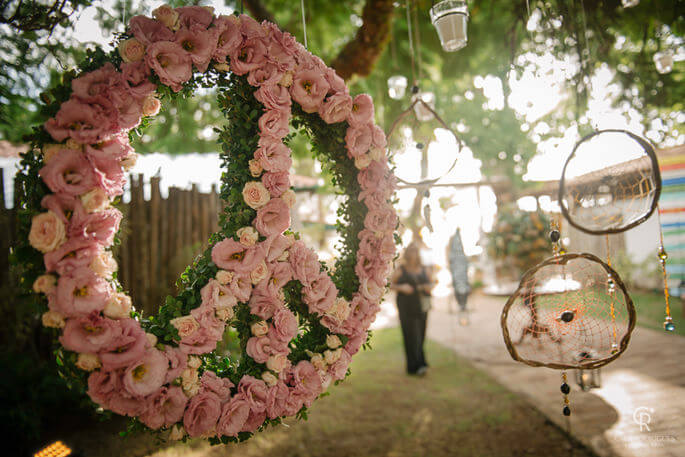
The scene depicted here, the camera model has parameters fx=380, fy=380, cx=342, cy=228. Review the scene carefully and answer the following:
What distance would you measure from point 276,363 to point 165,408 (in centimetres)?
40

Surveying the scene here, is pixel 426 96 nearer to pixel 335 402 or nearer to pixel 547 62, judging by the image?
pixel 547 62

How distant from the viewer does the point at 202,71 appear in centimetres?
147

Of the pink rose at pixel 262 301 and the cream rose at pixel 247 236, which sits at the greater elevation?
the cream rose at pixel 247 236

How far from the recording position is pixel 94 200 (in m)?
1.21

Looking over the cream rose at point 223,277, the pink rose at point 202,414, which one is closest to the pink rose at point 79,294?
the cream rose at point 223,277

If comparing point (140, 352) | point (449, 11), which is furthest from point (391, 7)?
point (140, 352)

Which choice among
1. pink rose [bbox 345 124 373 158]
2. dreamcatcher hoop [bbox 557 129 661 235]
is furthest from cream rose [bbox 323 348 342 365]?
dreamcatcher hoop [bbox 557 129 661 235]

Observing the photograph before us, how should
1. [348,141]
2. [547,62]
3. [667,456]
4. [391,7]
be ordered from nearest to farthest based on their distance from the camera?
[348,141] → [667,456] → [547,62] → [391,7]

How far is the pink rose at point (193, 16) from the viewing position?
1431mm

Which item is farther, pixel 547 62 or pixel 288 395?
pixel 547 62

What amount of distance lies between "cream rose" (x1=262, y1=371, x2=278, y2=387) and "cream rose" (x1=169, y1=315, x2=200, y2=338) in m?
0.33

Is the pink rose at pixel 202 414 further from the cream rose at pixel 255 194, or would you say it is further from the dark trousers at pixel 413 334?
the dark trousers at pixel 413 334

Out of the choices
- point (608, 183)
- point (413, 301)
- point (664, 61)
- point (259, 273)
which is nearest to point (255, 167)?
point (259, 273)

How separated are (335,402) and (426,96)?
389cm
